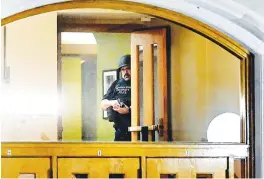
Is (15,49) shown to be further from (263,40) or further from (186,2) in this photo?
(263,40)

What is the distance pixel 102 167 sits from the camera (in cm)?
183

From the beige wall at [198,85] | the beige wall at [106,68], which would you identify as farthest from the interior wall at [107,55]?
the beige wall at [198,85]

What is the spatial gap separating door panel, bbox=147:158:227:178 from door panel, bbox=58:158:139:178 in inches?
2.8

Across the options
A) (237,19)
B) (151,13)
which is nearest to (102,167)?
(151,13)

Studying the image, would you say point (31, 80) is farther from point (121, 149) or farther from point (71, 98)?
point (121, 149)

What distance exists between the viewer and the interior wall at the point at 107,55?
1.89 m

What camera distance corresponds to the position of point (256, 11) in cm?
163

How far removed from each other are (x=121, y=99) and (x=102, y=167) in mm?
305

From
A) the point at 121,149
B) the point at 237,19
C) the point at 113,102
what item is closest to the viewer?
the point at 237,19

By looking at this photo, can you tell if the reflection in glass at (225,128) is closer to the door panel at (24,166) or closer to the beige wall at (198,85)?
the beige wall at (198,85)

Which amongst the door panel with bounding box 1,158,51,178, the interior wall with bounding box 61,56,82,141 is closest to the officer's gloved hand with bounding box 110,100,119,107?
the interior wall with bounding box 61,56,82,141

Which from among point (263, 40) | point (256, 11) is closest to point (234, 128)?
point (263, 40)

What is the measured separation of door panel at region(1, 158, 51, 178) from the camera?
180 centimetres

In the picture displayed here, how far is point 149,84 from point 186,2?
1.40 ft
